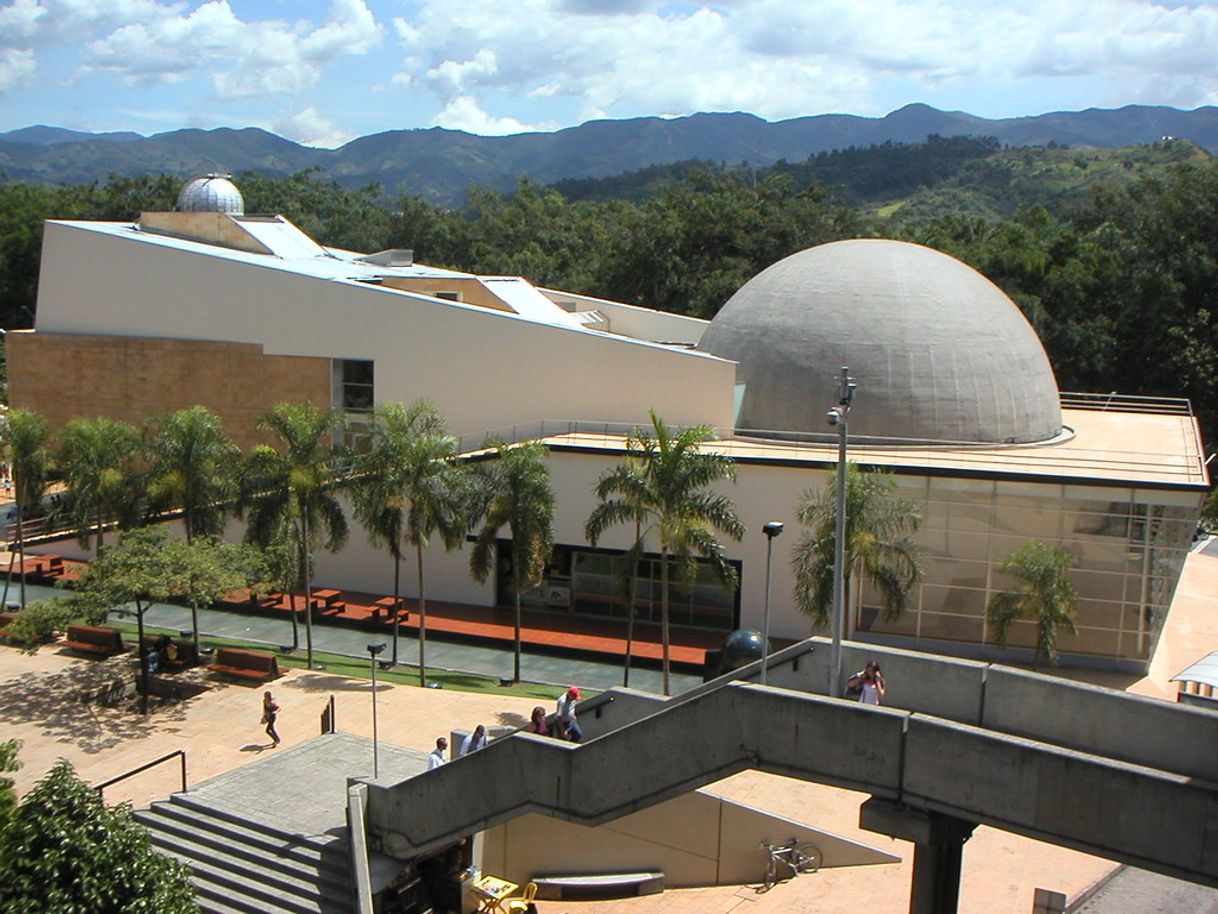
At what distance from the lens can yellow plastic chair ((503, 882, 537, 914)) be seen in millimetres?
18266

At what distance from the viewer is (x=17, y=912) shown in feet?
37.9

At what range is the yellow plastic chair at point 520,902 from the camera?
59.9ft

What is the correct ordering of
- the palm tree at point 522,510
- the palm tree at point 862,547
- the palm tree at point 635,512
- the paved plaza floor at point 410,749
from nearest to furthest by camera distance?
the paved plaza floor at point 410,749
the palm tree at point 635,512
the palm tree at point 862,547
the palm tree at point 522,510

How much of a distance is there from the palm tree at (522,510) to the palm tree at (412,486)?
1.02 metres

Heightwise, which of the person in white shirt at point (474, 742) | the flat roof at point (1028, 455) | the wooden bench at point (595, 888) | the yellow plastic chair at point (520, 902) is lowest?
the wooden bench at point (595, 888)

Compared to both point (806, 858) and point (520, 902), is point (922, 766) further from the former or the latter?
point (520, 902)

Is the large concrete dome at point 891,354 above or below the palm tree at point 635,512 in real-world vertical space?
above

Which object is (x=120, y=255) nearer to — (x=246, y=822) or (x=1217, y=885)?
(x=246, y=822)

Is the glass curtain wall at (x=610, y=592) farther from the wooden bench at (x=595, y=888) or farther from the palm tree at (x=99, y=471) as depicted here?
the wooden bench at (x=595, y=888)

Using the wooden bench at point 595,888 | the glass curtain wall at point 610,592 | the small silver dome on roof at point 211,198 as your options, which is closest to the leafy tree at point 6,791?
the wooden bench at point 595,888

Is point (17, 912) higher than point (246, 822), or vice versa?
point (17, 912)

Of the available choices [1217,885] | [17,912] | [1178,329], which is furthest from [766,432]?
[1178,329]

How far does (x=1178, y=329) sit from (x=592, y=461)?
35884 mm

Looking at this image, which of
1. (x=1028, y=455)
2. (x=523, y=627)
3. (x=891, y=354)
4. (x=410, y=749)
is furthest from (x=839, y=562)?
(x=891, y=354)
